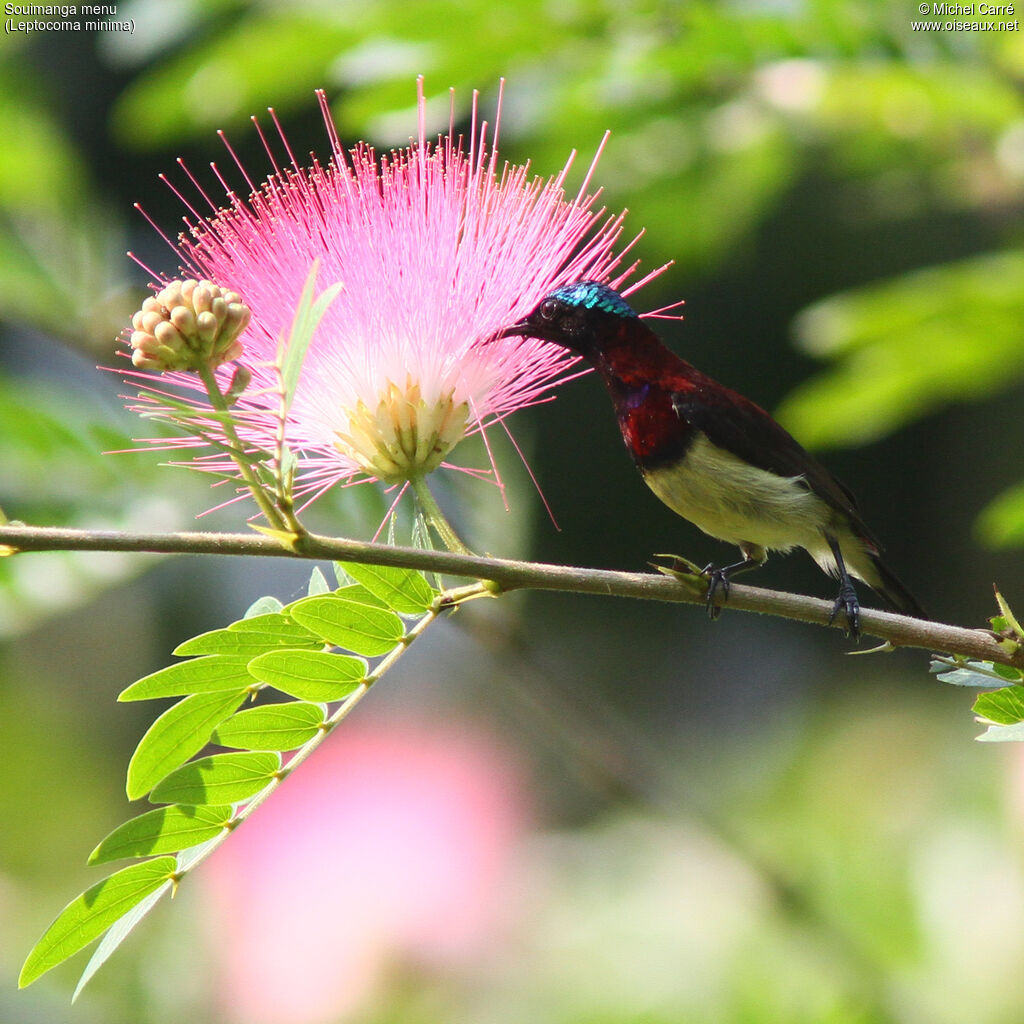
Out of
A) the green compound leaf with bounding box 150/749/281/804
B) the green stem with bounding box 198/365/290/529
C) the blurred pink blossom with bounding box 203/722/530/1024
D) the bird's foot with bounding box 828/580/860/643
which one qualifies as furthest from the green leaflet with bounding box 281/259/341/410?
the blurred pink blossom with bounding box 203/722/530/1024

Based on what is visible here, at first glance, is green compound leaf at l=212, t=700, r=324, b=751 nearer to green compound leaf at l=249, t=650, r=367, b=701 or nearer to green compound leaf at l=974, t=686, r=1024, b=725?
green compound leaf at l=249, t=650, r=367, b=701

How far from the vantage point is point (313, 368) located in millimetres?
1621

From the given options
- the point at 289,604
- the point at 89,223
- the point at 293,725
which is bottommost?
the point at 293,725

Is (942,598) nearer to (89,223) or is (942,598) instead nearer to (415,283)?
(89,223)

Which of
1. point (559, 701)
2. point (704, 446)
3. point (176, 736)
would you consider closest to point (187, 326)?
point (176, 736)

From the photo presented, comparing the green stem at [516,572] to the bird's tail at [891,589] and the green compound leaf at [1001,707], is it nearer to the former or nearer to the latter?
the green compound leaf at [1001,707]

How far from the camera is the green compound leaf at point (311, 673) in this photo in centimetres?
142

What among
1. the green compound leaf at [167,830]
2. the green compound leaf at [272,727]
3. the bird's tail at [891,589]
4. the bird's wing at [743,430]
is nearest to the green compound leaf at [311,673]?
the green compound leaf at [272,727]

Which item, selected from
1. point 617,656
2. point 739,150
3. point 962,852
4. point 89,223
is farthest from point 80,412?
point 617,656

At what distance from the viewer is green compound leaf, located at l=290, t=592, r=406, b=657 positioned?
1.48m

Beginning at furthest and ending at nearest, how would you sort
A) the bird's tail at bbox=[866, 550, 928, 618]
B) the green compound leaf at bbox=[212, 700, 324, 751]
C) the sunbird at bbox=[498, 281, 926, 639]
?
1. the bird's tail at bbox=[866, 550, 928, 618]
2. the sunbird at bbox=[498, 281, 926, 639]
3. the green compound leaf at bbox=[212, 700, 324, 751]

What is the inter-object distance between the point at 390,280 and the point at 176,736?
0.62 m

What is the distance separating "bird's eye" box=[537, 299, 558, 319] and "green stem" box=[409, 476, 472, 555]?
A: 0.29 metres

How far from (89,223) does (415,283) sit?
7.19 feet
